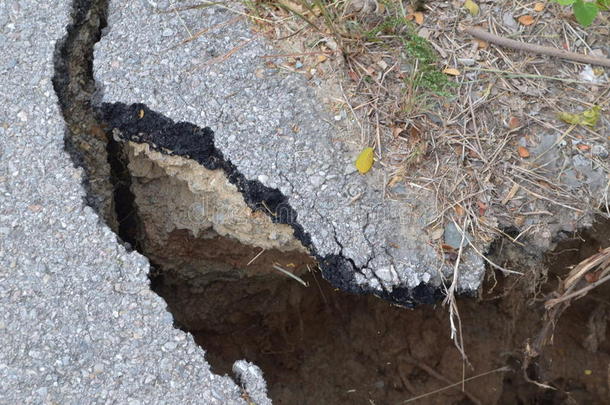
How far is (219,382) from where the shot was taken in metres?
2.03

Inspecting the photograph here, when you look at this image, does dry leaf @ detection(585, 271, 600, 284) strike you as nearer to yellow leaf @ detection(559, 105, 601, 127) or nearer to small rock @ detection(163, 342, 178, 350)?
yellow leaf @ detection(559, 105, 601, 127)

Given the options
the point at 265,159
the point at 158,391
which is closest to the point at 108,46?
the point at 265,159

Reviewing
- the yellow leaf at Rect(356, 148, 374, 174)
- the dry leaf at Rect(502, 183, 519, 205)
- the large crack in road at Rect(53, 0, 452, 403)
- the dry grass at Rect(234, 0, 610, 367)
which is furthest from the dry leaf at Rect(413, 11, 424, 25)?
the large crack in road at Rect(53, 0, 452, 403)

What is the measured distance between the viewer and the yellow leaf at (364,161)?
7.34ft

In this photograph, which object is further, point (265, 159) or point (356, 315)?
point (356, 315)

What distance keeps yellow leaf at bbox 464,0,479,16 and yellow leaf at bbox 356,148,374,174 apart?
0.65m

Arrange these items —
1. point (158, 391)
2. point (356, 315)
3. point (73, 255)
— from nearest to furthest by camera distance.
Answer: point (158, 391) → point (73, 255) → point (356, 315)

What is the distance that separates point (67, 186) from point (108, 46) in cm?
51

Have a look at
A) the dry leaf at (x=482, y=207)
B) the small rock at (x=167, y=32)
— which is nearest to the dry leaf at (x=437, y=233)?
the dry leaf at (x=482, y=207)

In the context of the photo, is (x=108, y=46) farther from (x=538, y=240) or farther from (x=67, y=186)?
(x=538, y=240)

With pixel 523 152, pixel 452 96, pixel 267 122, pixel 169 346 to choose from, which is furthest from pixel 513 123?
pixel 169 346

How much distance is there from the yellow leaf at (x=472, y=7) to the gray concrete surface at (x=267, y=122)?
63cm

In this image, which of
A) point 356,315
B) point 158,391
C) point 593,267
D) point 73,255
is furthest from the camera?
point 356,315

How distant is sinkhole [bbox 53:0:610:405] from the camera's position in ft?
7.70
